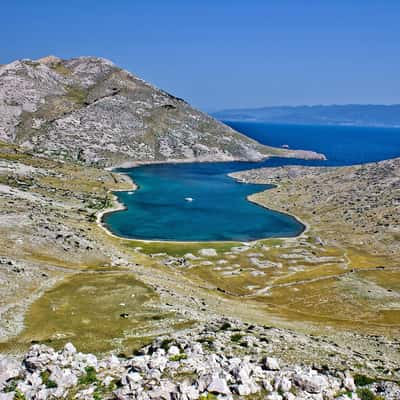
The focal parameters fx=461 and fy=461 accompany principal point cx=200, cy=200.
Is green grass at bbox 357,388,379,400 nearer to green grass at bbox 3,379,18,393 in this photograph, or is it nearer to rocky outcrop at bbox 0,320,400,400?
rocky outcrop at bbox 0,320,400,400

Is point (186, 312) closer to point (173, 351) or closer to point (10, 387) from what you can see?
point (173, 351)

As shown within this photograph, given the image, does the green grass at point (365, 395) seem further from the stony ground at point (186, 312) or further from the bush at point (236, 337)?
the bush at point (236, 337)

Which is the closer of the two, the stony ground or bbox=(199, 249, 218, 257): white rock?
the stony ground

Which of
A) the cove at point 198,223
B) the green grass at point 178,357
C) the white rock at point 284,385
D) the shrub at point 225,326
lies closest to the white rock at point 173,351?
the green grass at point 178,357

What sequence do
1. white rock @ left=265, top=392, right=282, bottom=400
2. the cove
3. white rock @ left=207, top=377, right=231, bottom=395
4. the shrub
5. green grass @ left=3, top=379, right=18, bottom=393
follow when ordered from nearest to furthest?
white rock @ left=207, top=377, right=231, bottom=395 < white rock @ left=265, top=392, right=282, bottom=400 < green grass @ left=3, top=379, right=18, bottom=393 < the shrub < the cove

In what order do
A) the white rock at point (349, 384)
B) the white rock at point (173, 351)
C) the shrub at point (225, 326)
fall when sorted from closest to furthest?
the white rock at point (349, 384) → the white rock at point (173, 351) → the shrub at point (225, 326)

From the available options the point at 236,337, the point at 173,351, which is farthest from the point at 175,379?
the point at 236,337

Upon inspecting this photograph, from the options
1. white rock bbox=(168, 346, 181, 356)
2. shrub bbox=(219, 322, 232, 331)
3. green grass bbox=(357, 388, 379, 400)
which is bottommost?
shrub bbox=(219, 322, 232, 331)

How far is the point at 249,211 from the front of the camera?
7657 inches

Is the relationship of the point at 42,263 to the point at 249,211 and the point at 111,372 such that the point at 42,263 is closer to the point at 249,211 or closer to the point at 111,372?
the point at 111,372

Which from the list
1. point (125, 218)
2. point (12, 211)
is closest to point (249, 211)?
point (125, 218)

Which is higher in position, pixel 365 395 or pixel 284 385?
pixel 284 385

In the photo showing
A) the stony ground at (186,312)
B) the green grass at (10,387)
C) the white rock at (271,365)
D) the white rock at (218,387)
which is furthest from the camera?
the white rock at (271,365)

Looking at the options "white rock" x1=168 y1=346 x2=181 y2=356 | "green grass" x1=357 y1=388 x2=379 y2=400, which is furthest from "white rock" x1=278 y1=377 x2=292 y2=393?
"white rock" x1=168 y1=346 x2=181 y2=356
